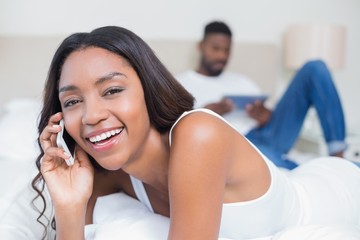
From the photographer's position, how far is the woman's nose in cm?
69

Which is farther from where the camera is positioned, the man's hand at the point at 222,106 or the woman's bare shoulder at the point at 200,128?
the man's hand at the point at 222,106

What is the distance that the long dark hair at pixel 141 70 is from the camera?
0.74 m

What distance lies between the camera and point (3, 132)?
5.37ft

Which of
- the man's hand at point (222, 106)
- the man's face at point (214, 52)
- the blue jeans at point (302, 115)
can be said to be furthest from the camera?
the man's face at point (214, 52)

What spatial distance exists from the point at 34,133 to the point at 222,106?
92 cm

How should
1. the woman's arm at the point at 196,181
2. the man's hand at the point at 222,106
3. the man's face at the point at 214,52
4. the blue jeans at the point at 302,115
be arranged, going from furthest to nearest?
the man's face at the point at 214,52 < the man's hand at the point at 222,106 < the blue jeans at the point at 302,115 < the woman's arm at the point at 196,181

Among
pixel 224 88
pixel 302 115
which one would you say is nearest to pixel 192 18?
pixel 224 88

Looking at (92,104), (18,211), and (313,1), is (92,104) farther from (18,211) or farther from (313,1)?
(313,1)

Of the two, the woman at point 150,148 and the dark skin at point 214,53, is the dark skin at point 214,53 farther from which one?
the woman at point 150,148

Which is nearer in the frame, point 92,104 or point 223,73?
point 92,104

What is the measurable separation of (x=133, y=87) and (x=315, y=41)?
179 cm

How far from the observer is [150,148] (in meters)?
0.82

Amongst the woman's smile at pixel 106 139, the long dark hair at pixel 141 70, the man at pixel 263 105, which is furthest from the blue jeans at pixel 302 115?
the woman's smile at pixel 106 139

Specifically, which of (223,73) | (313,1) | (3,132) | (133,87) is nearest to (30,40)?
(3,132)
